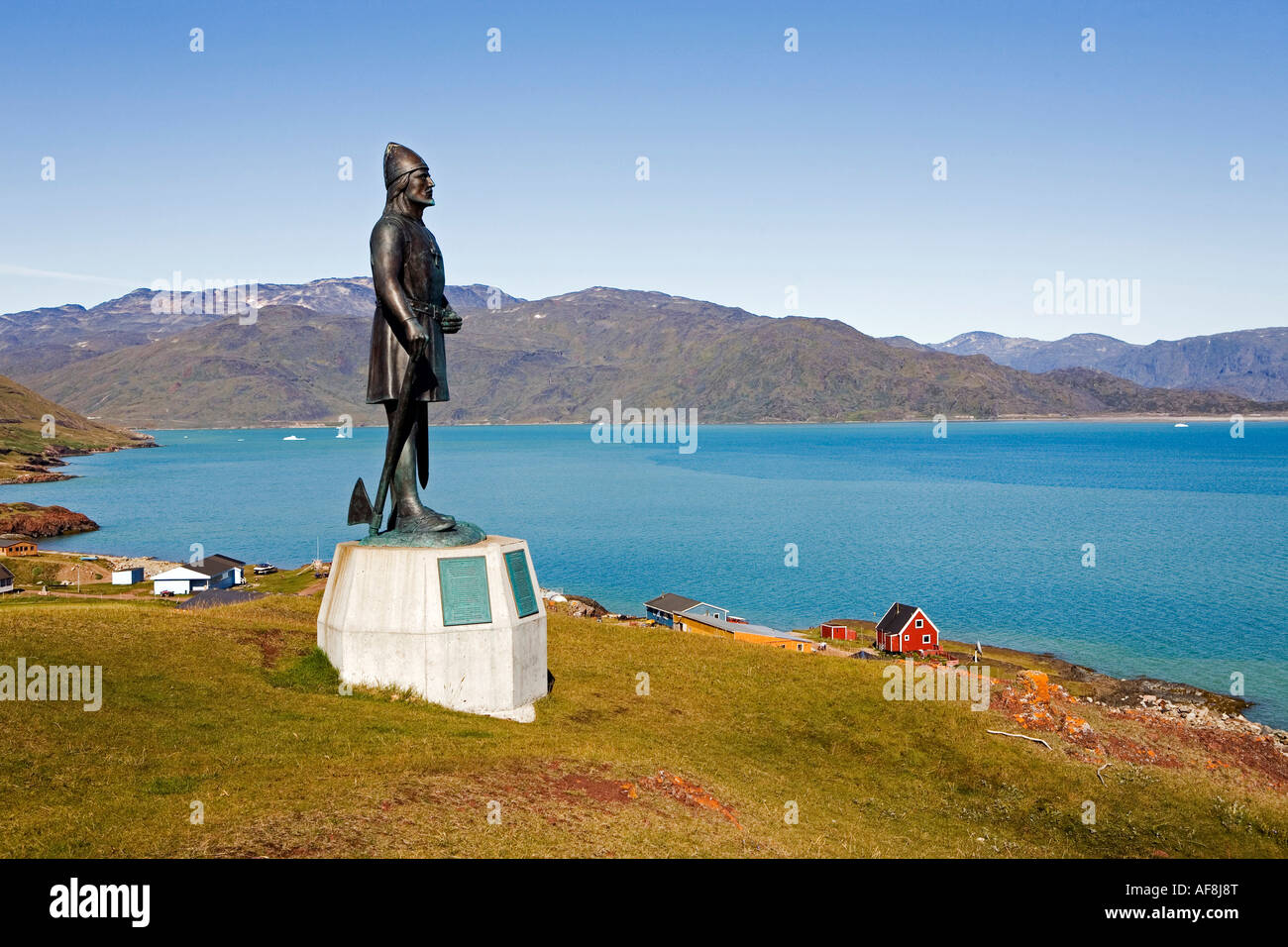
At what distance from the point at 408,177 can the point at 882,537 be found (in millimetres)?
72466

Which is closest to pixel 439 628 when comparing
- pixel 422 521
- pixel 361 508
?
pixel 422 521

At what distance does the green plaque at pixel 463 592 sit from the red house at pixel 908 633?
30.9 m

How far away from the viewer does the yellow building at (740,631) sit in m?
38.1

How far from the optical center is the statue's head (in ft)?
51.0

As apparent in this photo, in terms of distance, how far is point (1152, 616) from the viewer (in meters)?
52.6

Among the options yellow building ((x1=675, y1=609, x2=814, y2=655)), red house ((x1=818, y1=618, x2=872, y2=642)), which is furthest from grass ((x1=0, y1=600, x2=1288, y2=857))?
red house ((x1=818, y1=618, x2=872, y2=642))

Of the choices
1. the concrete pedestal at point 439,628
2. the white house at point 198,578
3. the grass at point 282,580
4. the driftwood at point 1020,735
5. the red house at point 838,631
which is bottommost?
the red house at point 838,631

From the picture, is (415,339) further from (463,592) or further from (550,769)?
(550,769)

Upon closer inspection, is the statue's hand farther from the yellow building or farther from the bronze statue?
the yellow building

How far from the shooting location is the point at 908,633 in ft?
138

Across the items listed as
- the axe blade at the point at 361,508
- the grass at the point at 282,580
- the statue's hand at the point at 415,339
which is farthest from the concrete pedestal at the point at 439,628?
the grass at the point at 282,580

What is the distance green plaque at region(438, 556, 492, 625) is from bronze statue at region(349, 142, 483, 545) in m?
0.58

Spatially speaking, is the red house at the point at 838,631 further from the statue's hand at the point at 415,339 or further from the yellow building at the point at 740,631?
the statue's hand at the point at 415,339
